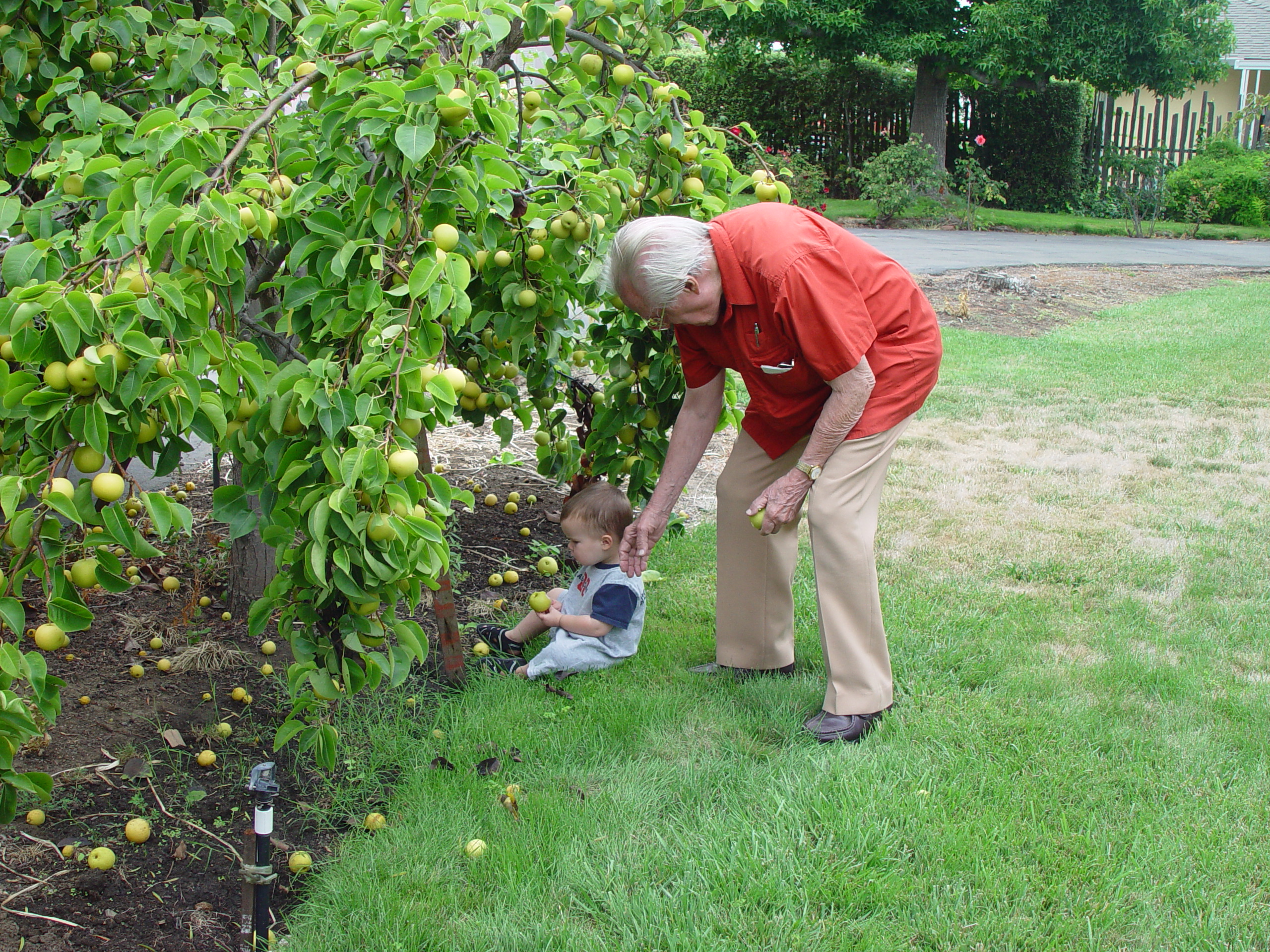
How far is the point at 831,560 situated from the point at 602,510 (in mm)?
879

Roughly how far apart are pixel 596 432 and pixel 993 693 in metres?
1.62

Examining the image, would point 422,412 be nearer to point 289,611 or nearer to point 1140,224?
point 289,611

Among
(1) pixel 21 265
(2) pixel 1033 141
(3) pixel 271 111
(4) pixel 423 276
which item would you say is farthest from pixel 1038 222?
(1) pixel 21 265

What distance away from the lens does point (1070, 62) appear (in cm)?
1748

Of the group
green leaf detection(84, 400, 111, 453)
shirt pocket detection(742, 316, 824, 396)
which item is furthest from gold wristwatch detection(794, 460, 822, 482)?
green leaf detection(84, 400, 111, 453)

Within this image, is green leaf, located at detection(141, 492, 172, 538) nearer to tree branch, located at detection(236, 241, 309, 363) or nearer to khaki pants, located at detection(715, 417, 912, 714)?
tree branch, located at detection(236, 241, 309, 363)

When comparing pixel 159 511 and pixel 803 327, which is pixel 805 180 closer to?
pixel 803 327

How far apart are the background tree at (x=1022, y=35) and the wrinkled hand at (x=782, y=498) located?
50.2ft

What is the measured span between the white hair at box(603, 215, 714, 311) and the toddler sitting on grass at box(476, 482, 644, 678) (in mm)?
903

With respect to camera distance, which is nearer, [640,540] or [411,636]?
[411,636]

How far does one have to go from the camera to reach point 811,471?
3027 millimetres

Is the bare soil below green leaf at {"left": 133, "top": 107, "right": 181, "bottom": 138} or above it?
below

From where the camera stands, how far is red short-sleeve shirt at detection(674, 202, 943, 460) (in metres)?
2.76

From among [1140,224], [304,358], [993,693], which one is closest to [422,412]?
[304,358]
